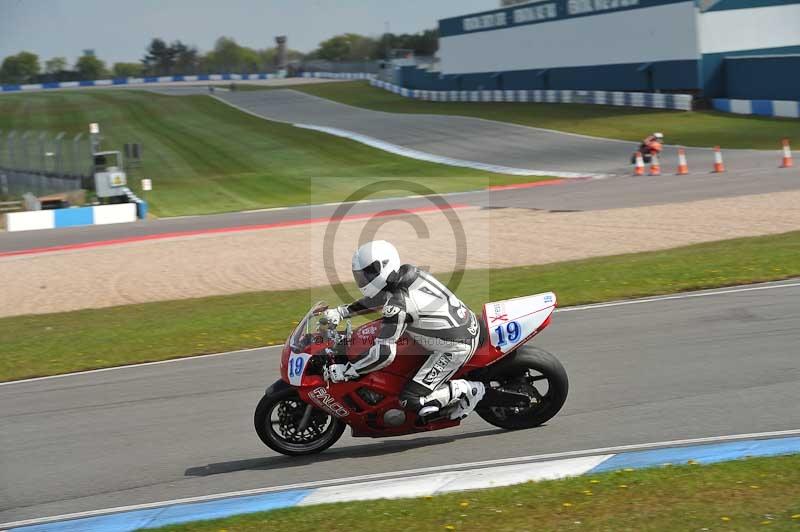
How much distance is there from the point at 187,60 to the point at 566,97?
12751cm

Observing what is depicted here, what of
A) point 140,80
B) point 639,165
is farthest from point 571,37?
point 140,80

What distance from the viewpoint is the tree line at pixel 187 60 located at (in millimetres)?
144625

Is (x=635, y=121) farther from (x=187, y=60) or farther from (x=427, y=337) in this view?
(x=187, y=60)

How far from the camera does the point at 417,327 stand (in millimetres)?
7762

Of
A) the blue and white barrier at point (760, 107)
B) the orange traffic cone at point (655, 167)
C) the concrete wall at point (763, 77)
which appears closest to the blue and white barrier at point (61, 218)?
the orange traffic cone at point (655, 167)

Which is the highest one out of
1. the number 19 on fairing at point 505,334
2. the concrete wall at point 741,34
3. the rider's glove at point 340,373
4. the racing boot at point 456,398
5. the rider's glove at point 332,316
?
the concrete wall at point 741,34

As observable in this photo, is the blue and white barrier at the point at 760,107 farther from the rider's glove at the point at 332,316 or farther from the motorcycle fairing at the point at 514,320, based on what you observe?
the rider's glove at the point at 332,316

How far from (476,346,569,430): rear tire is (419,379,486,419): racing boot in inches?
7.3

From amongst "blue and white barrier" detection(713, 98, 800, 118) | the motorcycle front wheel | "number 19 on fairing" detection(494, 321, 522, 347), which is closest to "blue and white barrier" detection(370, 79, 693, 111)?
"blue and white barrier" detection(713, 98, 800, 118)

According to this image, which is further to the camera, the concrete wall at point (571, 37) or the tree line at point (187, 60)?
the tree line at point (187, 60)

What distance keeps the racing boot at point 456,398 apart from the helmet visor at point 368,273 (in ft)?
3.88

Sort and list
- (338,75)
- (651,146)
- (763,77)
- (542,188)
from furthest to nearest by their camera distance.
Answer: (338,75) < (763,77) < (651,146) < (542,188)

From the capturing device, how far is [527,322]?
800 cm

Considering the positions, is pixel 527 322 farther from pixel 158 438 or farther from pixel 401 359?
pixel 158 438
